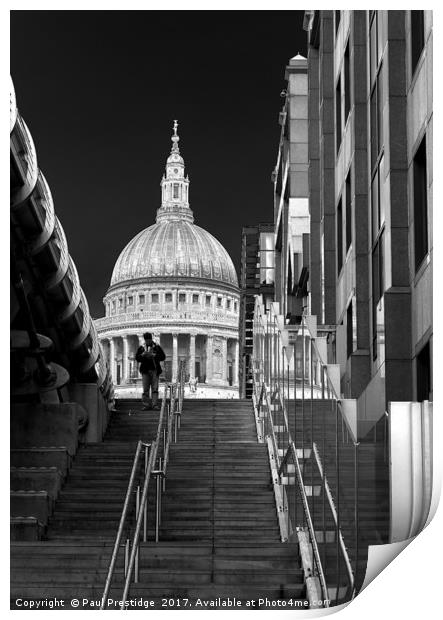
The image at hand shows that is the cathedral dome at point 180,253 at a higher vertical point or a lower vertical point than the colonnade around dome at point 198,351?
higher

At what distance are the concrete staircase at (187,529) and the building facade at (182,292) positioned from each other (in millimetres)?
75932

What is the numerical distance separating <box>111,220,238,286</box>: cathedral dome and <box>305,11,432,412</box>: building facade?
97.3 meters

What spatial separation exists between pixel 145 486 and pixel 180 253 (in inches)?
4534

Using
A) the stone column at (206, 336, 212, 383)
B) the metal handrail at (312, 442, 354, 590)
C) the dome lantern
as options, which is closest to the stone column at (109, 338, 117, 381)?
the stone column at (206, 336, 212, 383)

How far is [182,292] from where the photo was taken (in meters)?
130

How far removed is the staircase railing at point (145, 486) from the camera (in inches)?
520

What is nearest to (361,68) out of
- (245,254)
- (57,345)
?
(57,345)

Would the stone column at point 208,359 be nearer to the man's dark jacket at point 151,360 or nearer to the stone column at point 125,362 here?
the stone column at point 125,362

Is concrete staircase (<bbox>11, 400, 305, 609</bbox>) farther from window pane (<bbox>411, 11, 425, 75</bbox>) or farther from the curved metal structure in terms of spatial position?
window pane (<bbox>411, 11, 425, 75</bbox>)

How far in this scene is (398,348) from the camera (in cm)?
1580

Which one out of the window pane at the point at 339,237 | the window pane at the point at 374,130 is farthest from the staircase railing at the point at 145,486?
the window pane at the point at 374,130

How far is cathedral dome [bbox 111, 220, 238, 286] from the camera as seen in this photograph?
127 meters

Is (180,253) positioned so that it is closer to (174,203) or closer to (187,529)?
(174,203)
